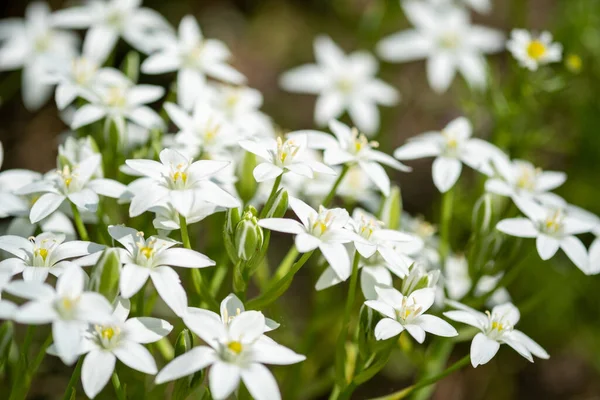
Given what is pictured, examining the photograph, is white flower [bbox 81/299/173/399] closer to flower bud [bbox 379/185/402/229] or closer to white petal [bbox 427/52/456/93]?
flower bud [bbox 379/185/402/229]

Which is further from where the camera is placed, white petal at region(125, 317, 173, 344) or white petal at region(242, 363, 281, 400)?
white petal at region(125, 317, 173, 344)

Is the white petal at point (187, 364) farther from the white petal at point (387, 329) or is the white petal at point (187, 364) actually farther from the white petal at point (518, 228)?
the white petal at point (518, 228)

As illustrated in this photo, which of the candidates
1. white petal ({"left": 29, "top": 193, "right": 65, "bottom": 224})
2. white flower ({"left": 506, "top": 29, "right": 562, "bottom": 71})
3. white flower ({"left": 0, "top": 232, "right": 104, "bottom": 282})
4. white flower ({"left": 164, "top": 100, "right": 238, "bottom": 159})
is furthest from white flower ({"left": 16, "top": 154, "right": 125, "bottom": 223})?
white flower ({"left": 506, "top": 29, "right": 562, "bottom": 71})

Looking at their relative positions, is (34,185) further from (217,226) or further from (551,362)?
(551,362)

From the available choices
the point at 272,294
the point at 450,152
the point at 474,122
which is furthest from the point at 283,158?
the point at 474,122

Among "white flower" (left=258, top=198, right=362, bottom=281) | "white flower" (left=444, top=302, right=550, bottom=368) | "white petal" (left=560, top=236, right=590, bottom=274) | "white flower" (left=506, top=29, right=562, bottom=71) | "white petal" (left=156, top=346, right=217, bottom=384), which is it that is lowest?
"white flower" (left=444, top=302, right=550, bottom=368)

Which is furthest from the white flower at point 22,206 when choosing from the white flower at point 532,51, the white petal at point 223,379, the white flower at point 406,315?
the white flower at point 532,51

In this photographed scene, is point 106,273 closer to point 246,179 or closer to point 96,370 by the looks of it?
point 96,370
